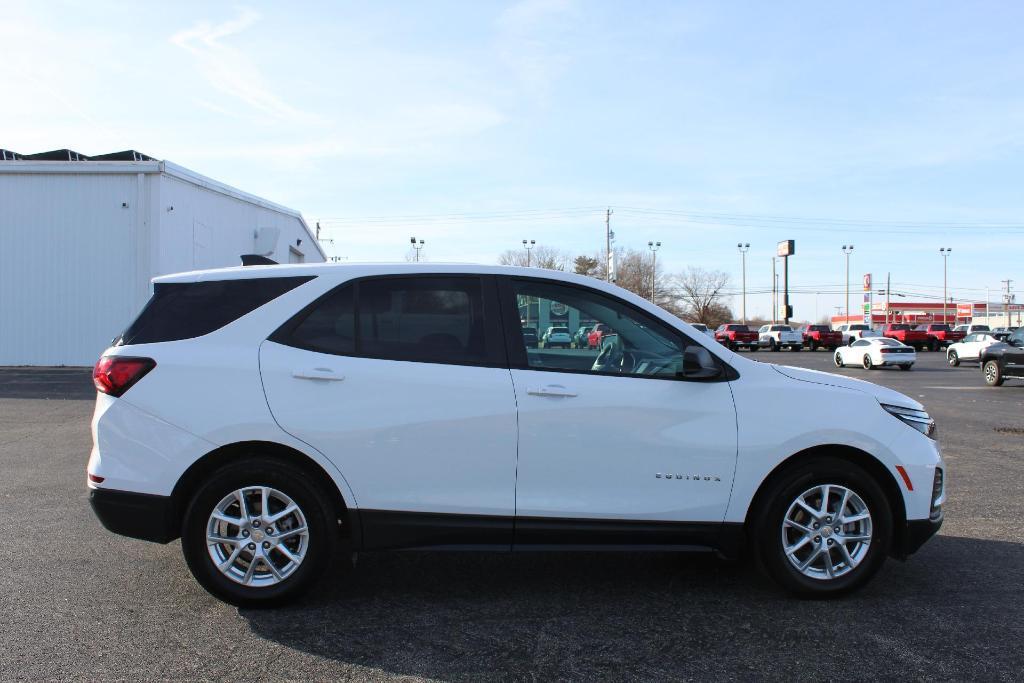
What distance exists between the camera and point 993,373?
856 inches

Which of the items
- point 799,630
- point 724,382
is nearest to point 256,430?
point 724,382

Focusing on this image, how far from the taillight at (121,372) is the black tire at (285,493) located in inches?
25.3

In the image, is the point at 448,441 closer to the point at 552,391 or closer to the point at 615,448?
the point at 552,391

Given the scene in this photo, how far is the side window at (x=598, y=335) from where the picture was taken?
4.39 meters

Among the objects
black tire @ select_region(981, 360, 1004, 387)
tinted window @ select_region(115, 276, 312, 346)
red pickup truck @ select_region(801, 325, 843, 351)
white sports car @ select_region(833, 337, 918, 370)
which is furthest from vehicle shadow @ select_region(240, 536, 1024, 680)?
red pickup truck @ select_region(801, 325, 843, 351)

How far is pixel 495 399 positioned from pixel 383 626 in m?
1.25

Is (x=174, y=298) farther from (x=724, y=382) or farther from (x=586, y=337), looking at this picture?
(x=724, y=382)

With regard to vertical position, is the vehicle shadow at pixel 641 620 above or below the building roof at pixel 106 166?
below

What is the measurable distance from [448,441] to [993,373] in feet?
72.0

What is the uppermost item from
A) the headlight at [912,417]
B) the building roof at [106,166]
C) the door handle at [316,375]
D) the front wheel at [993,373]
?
the building roof at [106,166]

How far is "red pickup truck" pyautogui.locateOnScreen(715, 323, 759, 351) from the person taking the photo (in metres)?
51.1

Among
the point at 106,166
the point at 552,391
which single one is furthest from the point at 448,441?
the point at 106,166

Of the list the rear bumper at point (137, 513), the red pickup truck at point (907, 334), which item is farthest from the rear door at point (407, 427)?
the red pickup truck at point (907, 334)

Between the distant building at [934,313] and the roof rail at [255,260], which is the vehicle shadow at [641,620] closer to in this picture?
the roof rail at [255,260]
